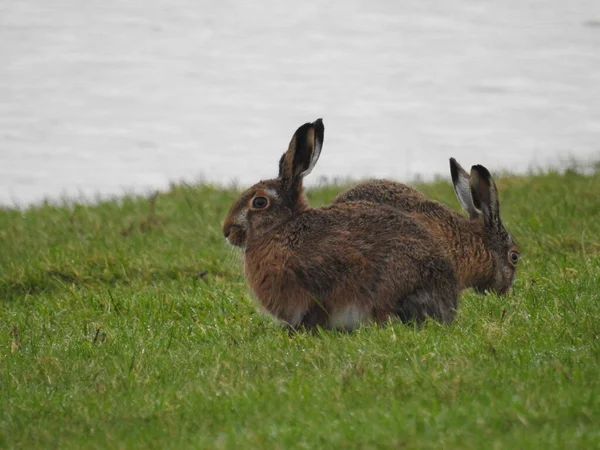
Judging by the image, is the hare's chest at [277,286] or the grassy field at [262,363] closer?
the grassy field at [262,363]

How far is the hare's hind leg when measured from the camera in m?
7.32

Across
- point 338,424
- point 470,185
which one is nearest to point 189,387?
point 338,424

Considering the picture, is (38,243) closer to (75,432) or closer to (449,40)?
(75,432)

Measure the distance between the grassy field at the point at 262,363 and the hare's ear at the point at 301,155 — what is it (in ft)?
3.65

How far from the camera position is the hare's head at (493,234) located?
27.8 ft

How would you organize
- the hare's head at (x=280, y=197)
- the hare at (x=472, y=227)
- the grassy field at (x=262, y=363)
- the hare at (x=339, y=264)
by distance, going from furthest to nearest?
the hare at (x=472, y=227), the hare's head at (x=280, y=197), the hare at (x=339, y=264), the grassy field at (x=262, y=363)

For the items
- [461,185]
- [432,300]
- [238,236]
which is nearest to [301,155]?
[238,236]

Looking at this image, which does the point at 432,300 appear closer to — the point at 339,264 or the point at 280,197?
the point at 339,264

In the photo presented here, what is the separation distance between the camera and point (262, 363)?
6570 millimetres

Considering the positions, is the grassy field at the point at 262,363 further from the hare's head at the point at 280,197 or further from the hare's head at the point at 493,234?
the hare's head at the point at 280,197

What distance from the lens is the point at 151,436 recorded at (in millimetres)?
5379

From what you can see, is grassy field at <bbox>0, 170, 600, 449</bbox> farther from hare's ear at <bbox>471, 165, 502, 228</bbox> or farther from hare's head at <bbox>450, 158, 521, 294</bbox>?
hare's ear at <bbox>471, 165, 502, 228</bbox>

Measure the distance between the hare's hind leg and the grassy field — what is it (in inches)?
7.0

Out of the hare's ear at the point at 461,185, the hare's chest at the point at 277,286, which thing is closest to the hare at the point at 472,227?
the hare's ear at the point at 461,185
